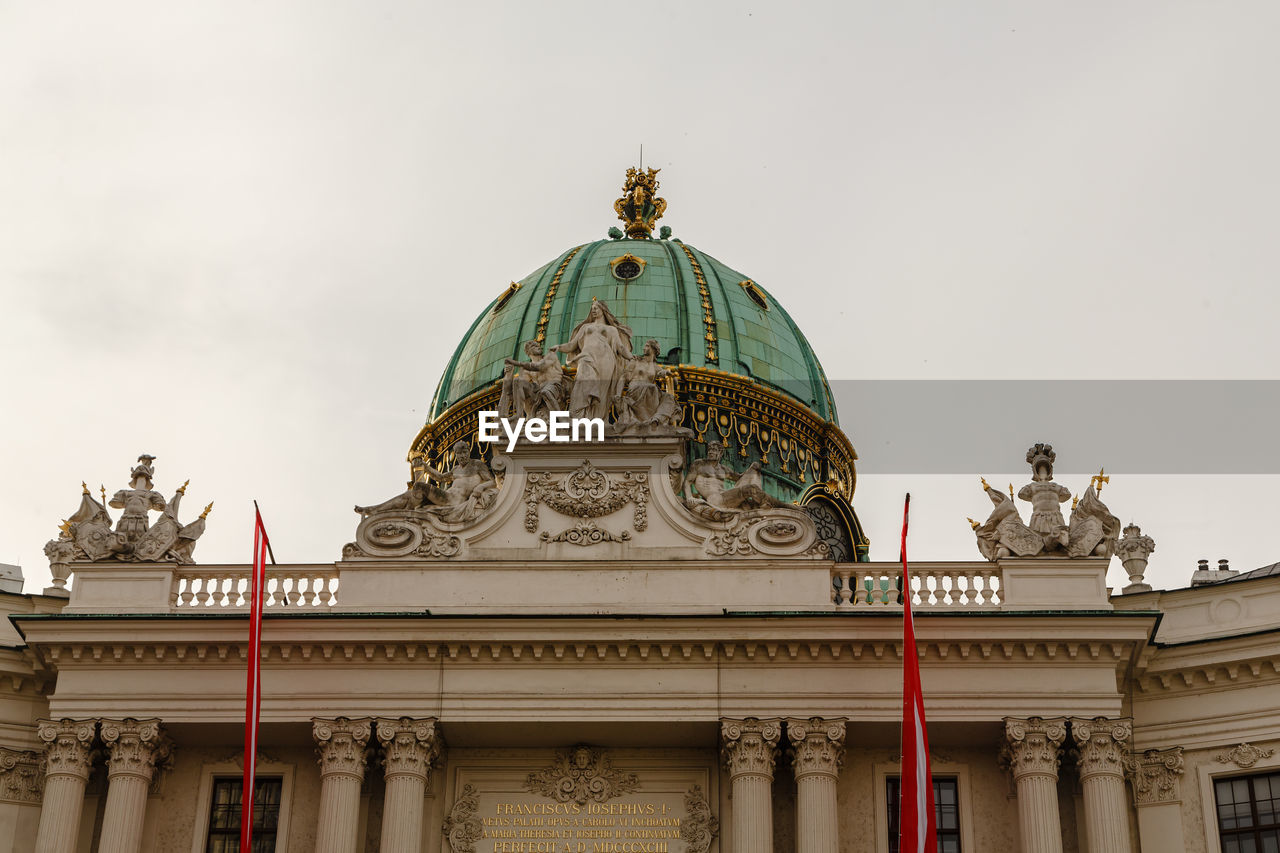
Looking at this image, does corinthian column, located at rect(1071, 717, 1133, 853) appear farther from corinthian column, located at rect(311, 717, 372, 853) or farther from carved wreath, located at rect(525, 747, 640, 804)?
corinthian column, located at rect(311, 717, 372, 853)

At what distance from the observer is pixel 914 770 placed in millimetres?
26078

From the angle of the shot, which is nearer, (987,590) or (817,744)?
(817,744)

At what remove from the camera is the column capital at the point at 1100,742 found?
2731 cm

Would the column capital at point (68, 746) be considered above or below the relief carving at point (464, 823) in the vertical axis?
above

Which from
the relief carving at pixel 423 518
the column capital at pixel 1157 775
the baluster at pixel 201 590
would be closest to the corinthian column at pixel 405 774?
the relief carving at pixel 423 518

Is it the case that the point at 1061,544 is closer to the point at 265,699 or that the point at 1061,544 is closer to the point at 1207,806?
the point at 1207,806

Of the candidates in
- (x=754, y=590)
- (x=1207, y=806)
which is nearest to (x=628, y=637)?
(x=754, y=590)

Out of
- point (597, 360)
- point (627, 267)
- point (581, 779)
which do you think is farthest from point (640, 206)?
point (581, 779)

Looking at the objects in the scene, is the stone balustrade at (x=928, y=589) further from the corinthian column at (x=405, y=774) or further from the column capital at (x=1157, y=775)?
the corinthian column at (x=405, y=774)

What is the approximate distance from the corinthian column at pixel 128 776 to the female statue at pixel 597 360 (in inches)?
315

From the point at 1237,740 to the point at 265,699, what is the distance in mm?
14269

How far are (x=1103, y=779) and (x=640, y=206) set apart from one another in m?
19.6

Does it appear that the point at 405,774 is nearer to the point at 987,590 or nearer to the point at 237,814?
the point at 237,814

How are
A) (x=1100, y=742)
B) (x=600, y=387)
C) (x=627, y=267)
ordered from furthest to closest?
(x=627, y=267)
(x=600, y=387)
(x=1100, y=742)
